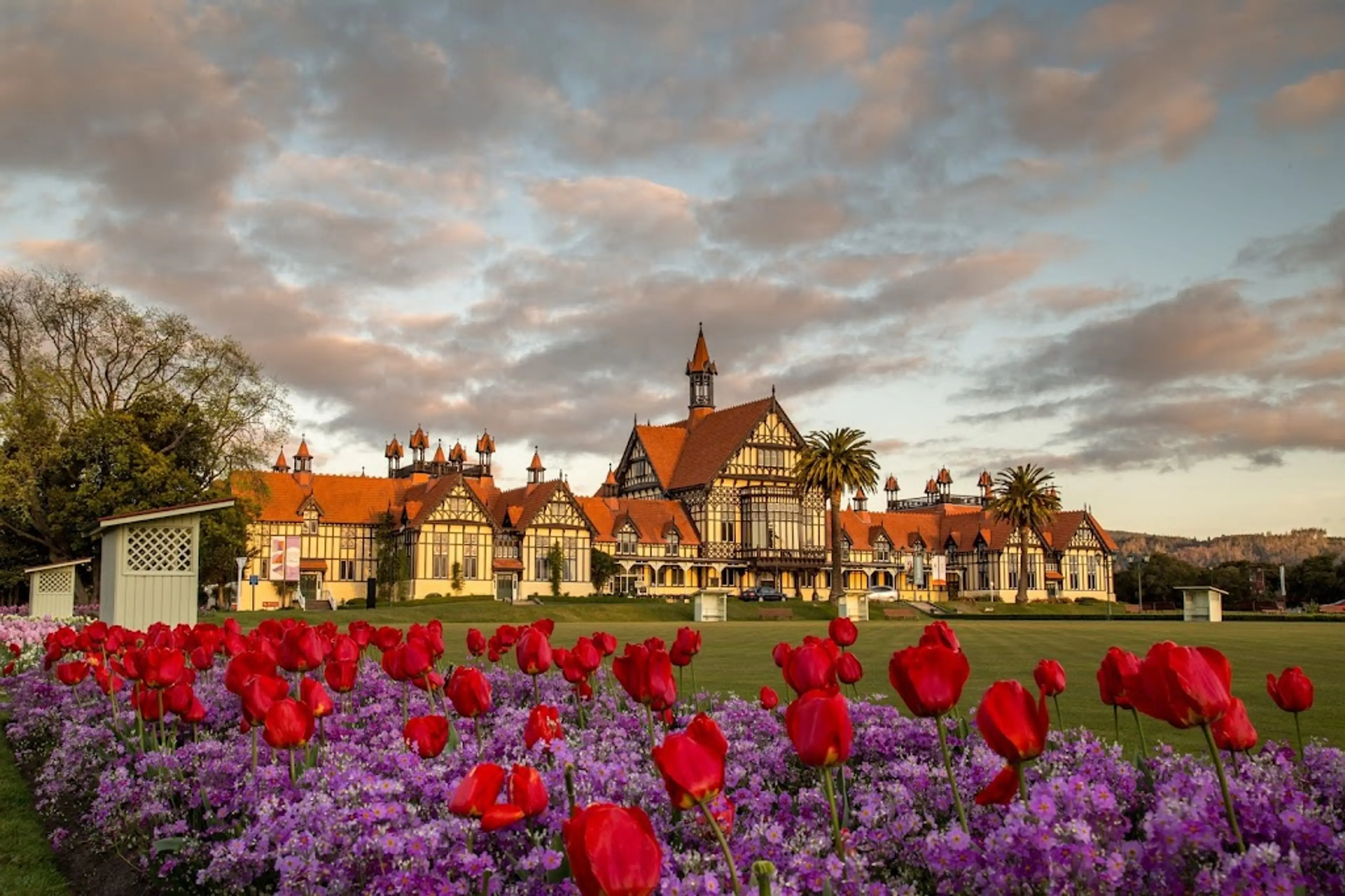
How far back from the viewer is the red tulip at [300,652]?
7.28 meters

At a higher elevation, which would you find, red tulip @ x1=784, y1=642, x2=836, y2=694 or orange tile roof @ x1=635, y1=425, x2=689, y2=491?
orange tile roof @ x1=635, y1=425, x2=689, y2=491

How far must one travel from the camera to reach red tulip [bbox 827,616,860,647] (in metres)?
7.55

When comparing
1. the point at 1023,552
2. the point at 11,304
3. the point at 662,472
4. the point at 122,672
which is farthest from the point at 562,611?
the point at 122,672

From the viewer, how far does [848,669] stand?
6.51 meters

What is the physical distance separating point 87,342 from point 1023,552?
69.4 meters

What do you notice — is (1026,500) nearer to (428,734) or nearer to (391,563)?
(391,563)

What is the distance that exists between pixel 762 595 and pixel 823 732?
7804 cm

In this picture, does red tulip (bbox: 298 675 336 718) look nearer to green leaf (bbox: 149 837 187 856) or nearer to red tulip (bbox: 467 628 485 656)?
green leaf (bbox: 149 837 187 856)

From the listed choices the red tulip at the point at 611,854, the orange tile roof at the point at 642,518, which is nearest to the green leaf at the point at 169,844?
the red tulip at the point at 611,854

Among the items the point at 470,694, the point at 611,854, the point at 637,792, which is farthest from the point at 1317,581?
the point at 611,854

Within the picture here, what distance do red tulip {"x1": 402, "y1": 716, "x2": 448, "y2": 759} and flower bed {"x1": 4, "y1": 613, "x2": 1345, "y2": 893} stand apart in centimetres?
1

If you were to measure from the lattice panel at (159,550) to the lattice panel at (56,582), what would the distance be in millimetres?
13773

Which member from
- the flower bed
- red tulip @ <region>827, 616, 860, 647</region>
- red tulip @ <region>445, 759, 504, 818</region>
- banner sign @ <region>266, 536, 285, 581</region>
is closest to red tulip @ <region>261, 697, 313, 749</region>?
the flower bed

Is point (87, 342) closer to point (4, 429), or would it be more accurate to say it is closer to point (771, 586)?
point (4, 429)
